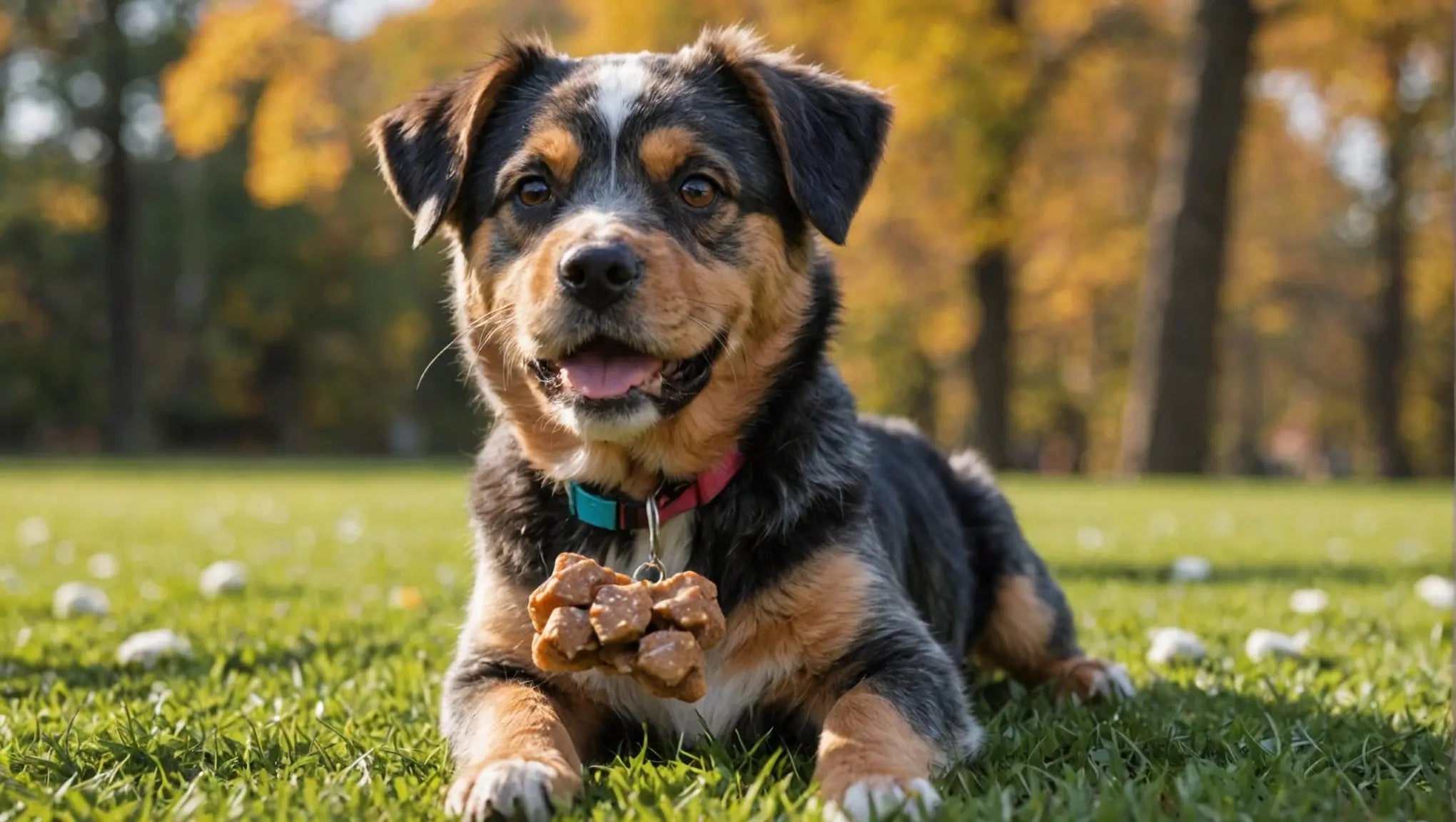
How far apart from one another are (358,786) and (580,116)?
2.06 metres

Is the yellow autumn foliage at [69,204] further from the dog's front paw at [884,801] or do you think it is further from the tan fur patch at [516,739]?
the dog's front paw at [884,801]

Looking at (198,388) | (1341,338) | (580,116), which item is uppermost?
(580,116)

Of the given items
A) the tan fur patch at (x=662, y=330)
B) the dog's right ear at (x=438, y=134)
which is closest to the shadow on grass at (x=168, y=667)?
the tan fur patch at (x=662, y=330)

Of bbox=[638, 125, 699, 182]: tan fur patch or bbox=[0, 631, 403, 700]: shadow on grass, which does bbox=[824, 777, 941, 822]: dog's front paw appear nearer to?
bbox=[638, 125, 699, 182]: tan fur patch

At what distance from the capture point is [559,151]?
12.7ft

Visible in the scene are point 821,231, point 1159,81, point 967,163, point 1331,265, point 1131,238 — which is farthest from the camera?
point 1331,265

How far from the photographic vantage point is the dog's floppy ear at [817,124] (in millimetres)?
3934

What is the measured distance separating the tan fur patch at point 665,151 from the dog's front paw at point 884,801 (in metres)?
1.91

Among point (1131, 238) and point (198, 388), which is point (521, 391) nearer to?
point (1131, 238)

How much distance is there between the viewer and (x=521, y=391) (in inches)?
156

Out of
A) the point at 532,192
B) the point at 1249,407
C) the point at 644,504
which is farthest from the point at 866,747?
the point at 1249,407

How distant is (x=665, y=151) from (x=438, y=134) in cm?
83

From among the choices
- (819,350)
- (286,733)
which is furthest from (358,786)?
(819,350)

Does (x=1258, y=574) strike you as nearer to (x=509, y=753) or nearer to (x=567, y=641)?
(x=567, y=641)
